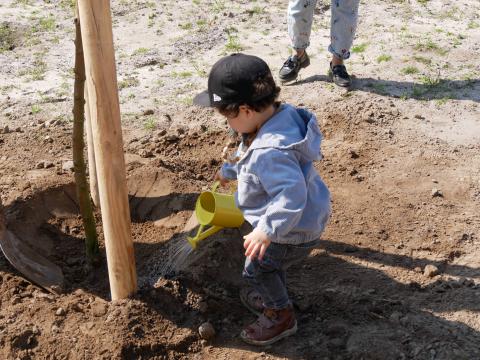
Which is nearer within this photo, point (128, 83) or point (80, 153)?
point (80, 153)

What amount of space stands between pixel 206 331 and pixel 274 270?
0.46m

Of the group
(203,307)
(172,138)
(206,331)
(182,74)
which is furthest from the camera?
(182,74)

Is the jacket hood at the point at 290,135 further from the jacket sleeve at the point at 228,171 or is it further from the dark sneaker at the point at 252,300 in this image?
the dark sneaker at the point at 252,300

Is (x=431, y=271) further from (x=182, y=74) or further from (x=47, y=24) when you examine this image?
(x=47, y=24)

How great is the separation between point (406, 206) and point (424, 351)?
4.63ft

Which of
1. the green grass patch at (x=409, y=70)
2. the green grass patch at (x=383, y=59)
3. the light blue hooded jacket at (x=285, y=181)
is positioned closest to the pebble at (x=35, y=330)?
the light blue hooded jacket at (x=285, y=181)

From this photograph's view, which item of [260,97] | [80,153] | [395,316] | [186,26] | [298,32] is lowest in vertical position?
[186,26]

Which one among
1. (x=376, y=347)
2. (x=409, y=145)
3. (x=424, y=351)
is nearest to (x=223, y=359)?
(x=376, y=347)

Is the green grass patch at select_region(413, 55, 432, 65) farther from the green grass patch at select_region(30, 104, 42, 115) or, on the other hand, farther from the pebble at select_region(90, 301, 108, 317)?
the pebble at select_region(90, 301, 108, 317)

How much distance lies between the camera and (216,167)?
486cm

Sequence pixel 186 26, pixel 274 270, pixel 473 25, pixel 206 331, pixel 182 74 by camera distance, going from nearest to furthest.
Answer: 1. pixel 274 270
2. pixel 206 331
3. pixel 182 74
4. pixel 473 25
5. pixel 186 26

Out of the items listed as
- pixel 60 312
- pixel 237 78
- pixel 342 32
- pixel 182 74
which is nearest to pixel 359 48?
pixel 342 32

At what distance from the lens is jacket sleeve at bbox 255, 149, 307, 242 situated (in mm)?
2693

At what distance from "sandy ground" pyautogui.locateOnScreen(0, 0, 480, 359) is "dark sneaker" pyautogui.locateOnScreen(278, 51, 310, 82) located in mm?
129
